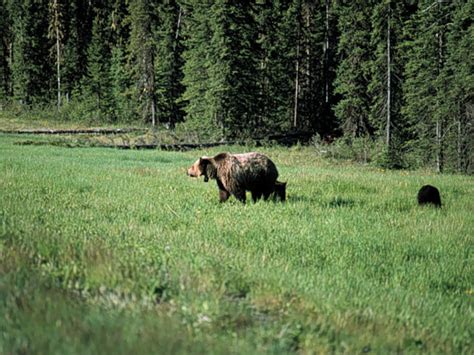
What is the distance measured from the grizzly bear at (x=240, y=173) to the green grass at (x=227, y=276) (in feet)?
1.71

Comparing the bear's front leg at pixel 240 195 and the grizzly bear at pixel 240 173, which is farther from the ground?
the grizzly bear at pixel 240 173

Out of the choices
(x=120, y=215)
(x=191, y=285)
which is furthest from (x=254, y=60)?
(x=191, y=285)

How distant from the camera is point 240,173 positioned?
1162 centimetres

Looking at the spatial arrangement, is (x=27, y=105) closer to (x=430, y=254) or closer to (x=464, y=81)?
(x=464, y=81)

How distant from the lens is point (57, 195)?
11.3m

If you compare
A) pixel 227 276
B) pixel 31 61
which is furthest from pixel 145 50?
pixel 227 276

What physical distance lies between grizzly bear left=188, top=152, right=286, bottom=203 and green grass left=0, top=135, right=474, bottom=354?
20.6 inches

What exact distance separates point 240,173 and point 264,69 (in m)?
36.9

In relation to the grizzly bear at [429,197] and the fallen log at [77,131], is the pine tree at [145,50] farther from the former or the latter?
the grizzly bear at [429,197]

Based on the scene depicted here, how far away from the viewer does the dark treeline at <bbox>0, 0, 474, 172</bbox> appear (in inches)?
1237

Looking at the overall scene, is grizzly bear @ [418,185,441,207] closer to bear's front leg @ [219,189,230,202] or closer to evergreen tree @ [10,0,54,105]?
bear's front leg @ [219,189,230,202]

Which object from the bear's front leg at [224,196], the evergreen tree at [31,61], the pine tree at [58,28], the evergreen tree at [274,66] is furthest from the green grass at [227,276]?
the evergreen tree at [31,61]

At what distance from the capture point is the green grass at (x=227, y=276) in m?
3.30

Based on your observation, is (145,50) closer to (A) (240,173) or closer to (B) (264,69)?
(B) (264,69)
